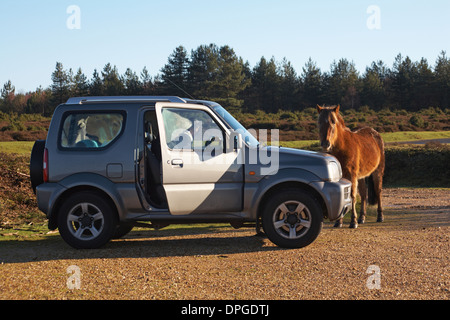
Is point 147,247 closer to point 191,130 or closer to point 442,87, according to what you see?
point 191,130

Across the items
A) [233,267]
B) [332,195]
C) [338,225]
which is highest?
[332,195]

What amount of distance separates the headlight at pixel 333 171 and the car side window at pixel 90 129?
336 centimetres

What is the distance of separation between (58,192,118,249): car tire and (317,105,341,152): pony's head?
14.3 feet

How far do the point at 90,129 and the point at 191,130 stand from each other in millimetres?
1603

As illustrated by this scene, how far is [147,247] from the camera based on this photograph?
30.1 ft

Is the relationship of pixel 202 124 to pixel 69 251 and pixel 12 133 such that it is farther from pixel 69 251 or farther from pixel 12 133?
pixel 12 133

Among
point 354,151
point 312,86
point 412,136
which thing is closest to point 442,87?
point 312,86

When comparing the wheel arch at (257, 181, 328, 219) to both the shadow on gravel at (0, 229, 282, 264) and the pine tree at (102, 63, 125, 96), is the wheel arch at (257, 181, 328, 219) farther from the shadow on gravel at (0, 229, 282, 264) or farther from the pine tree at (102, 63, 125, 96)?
the pine tree at (102, 63, 125, 96)

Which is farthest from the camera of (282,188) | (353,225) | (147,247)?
(353,225)

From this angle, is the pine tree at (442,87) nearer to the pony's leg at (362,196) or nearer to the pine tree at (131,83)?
the pine tree at (131,83)

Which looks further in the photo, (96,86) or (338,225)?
(96,86)
